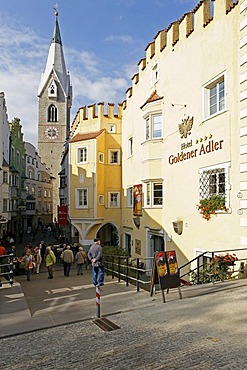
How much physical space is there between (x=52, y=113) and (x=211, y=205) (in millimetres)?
65670

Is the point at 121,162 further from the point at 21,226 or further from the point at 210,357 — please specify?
the point at 21,226

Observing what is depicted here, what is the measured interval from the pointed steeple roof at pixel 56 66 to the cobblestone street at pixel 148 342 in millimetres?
71560

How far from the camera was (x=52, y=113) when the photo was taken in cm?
7344

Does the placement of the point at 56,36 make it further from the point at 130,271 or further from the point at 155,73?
the point at 130,271

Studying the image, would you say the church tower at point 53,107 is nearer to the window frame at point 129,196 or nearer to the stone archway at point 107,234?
the stone archway at point 107,234

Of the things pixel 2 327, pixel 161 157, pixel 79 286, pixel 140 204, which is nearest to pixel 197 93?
pixel 161 157

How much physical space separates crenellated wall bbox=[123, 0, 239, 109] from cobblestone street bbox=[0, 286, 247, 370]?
9923 millimetres

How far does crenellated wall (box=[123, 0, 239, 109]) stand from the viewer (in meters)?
12.5

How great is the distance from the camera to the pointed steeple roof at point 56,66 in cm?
7368

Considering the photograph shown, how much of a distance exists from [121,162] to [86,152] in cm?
267

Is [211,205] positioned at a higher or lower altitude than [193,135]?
lower

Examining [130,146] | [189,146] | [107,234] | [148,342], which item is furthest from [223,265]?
[107,234]

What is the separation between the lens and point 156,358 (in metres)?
5.14

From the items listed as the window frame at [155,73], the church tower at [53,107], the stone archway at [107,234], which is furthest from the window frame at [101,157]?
the church tower at [53,107]
